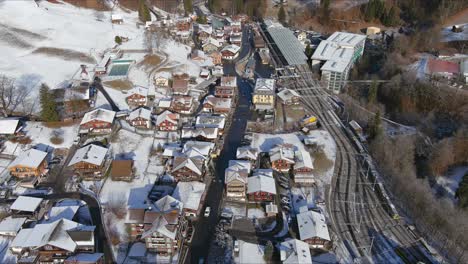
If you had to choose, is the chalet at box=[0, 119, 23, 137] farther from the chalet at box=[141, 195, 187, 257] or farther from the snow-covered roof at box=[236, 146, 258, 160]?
the snow-covered roof at box=[236, 146, 258, 160]

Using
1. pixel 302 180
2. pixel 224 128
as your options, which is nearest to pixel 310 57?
pixel 224 128

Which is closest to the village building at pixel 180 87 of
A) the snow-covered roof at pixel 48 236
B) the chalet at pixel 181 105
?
the chalet at pixel 181 105

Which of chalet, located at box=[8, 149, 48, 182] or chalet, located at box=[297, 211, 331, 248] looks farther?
chalet, located at box=[8, 149, 48, 182]

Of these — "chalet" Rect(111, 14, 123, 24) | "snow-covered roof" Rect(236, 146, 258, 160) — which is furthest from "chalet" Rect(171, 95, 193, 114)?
"chalet" Rect(111, 14, 123, 24)

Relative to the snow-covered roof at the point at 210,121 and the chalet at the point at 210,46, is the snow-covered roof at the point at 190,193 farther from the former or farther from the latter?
the chalet at the point at 210,46

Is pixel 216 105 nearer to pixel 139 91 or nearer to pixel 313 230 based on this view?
pixel 139 91

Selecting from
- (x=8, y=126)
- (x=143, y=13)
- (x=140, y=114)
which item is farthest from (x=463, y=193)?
(x=143, y=13)
